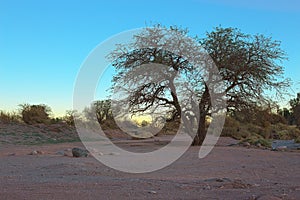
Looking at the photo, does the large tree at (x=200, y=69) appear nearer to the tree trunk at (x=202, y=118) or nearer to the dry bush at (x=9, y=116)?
the tree trunk at (x=202, y=118)

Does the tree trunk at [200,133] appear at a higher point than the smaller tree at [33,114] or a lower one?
lower

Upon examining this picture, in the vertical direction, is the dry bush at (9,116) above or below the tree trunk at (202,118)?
above

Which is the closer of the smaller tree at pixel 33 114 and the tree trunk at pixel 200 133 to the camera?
the tree trunk at pixel 200 133

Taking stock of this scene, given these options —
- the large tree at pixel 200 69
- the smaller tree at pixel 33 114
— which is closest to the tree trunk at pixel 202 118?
the large tree at pixel 200 69

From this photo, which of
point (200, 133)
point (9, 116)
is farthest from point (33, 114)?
point (200, 133)

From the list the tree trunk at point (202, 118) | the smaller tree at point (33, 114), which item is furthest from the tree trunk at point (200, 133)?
the smaller tree at point (33, 114)

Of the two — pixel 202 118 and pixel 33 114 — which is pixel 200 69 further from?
pixel 33 114

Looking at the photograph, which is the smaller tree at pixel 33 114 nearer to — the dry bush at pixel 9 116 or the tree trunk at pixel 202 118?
the dry bush at pixel 9 116

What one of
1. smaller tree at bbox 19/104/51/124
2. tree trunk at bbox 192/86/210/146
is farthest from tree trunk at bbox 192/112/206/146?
smaller tree at bbox 19/104/51/124

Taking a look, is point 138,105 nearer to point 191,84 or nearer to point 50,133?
point 191,84

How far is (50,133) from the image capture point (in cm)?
3962

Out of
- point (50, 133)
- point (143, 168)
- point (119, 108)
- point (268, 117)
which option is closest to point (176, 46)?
point (119, 108)

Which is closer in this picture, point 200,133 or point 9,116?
point 200,133

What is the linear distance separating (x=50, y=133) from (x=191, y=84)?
2169 centimetres
